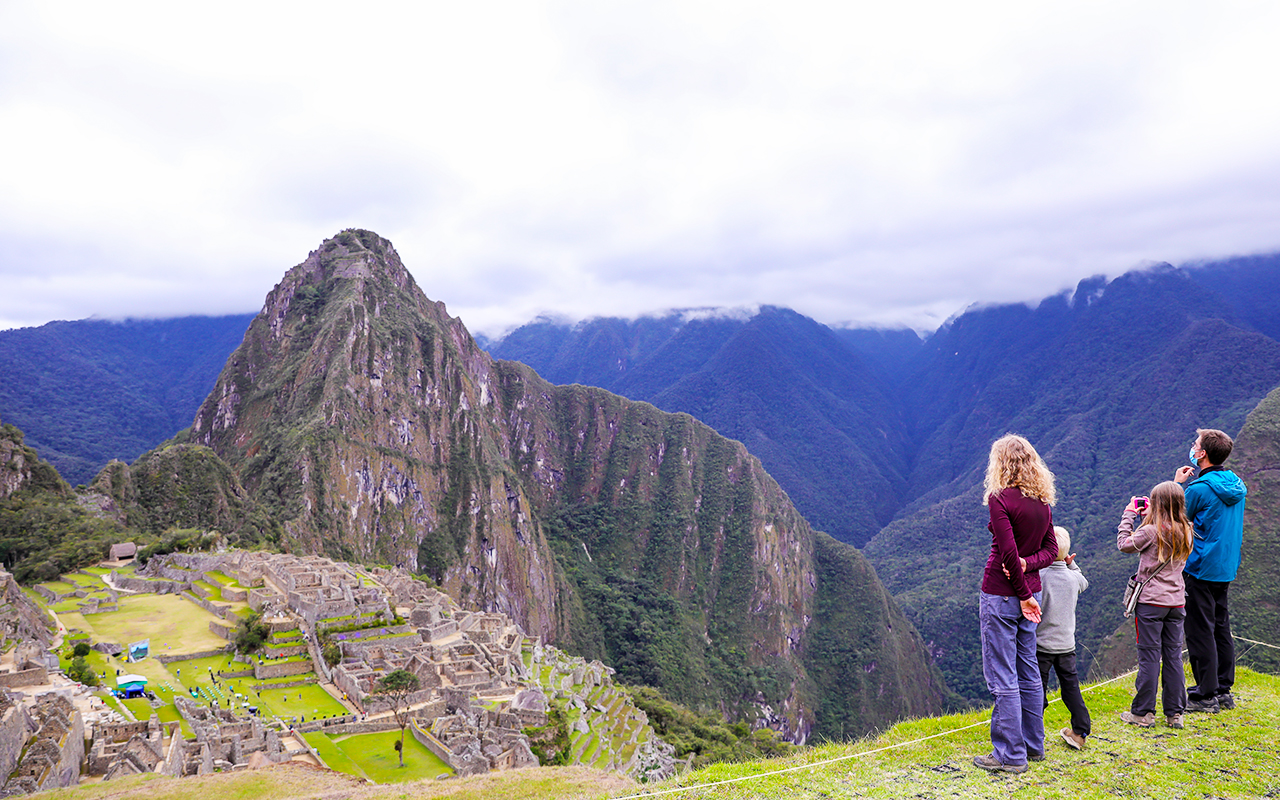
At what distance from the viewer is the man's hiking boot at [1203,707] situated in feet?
29.2

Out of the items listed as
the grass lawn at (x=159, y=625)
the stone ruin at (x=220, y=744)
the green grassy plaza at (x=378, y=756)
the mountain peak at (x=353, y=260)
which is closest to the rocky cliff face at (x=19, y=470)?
the grass lawn at (x=159, y=625)

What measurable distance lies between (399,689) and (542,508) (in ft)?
459

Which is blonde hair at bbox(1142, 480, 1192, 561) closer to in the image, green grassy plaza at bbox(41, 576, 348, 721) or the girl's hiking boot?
the girl's hiking boot

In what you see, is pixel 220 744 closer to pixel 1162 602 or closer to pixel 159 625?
pixel 159 625

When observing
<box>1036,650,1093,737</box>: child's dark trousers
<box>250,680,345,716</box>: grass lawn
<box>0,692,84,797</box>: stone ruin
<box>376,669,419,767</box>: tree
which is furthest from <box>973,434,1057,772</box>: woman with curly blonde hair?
<box>250,680,345,716</box>: grass lawn

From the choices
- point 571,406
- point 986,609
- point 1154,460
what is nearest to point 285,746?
point 986,609

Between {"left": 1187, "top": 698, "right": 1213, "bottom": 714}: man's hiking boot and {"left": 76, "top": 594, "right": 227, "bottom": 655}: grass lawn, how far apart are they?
36249 mm

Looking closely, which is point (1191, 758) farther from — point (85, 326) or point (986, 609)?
point (85, 326)

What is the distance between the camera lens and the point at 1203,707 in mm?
8953

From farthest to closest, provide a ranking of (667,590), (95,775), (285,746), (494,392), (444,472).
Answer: (494,392), (667,590), (444,472), (285,746), (95,775)

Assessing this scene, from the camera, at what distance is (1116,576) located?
101m

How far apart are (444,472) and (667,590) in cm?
5618

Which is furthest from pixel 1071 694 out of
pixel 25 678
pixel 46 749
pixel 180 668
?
pixel 180 668

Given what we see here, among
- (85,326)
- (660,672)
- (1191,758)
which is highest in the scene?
(85,326)
